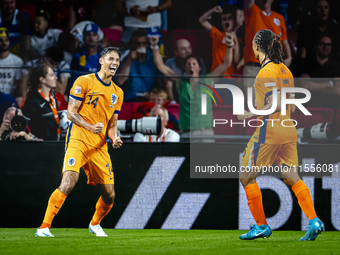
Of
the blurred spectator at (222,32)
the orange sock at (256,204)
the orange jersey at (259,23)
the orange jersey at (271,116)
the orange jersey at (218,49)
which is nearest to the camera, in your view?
the orange sock at (256,204)

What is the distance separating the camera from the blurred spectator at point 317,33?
26.2 ft

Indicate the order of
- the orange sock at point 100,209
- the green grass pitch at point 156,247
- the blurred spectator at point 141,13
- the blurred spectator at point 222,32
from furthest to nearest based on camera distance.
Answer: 1. the blurred spectator at point 141,13
2. the blurred spectator at point 222,32
3. the orange sock at point 100,209
4. the green grass pitch at point 156,247

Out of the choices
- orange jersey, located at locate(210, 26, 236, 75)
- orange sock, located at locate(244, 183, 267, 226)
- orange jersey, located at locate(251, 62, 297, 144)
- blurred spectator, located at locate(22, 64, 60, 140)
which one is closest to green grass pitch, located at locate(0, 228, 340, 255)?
orange sock, located at locate(244, 183, 267, 226)

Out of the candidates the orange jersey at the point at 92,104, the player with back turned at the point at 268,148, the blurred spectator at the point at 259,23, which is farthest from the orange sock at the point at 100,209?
the blurred spectator at the point at 259,23

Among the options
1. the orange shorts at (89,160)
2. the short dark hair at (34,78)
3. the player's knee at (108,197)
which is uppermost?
the short dark hair at (34,78)

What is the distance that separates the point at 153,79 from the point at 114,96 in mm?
1409

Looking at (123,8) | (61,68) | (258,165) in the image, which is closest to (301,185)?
(258,165)

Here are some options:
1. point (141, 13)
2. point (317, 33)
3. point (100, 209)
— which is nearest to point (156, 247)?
point (100, 209)

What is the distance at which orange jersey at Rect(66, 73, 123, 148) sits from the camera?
4656mm

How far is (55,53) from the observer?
7.88 metres

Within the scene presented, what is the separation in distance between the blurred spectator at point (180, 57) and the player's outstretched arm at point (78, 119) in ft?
10.6

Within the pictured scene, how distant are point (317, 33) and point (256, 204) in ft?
16.6

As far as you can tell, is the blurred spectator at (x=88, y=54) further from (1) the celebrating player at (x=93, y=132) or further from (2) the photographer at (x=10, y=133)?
(1) the celebrating player at (x=93, y=132)

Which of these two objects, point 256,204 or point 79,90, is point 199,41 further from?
point 256,204
